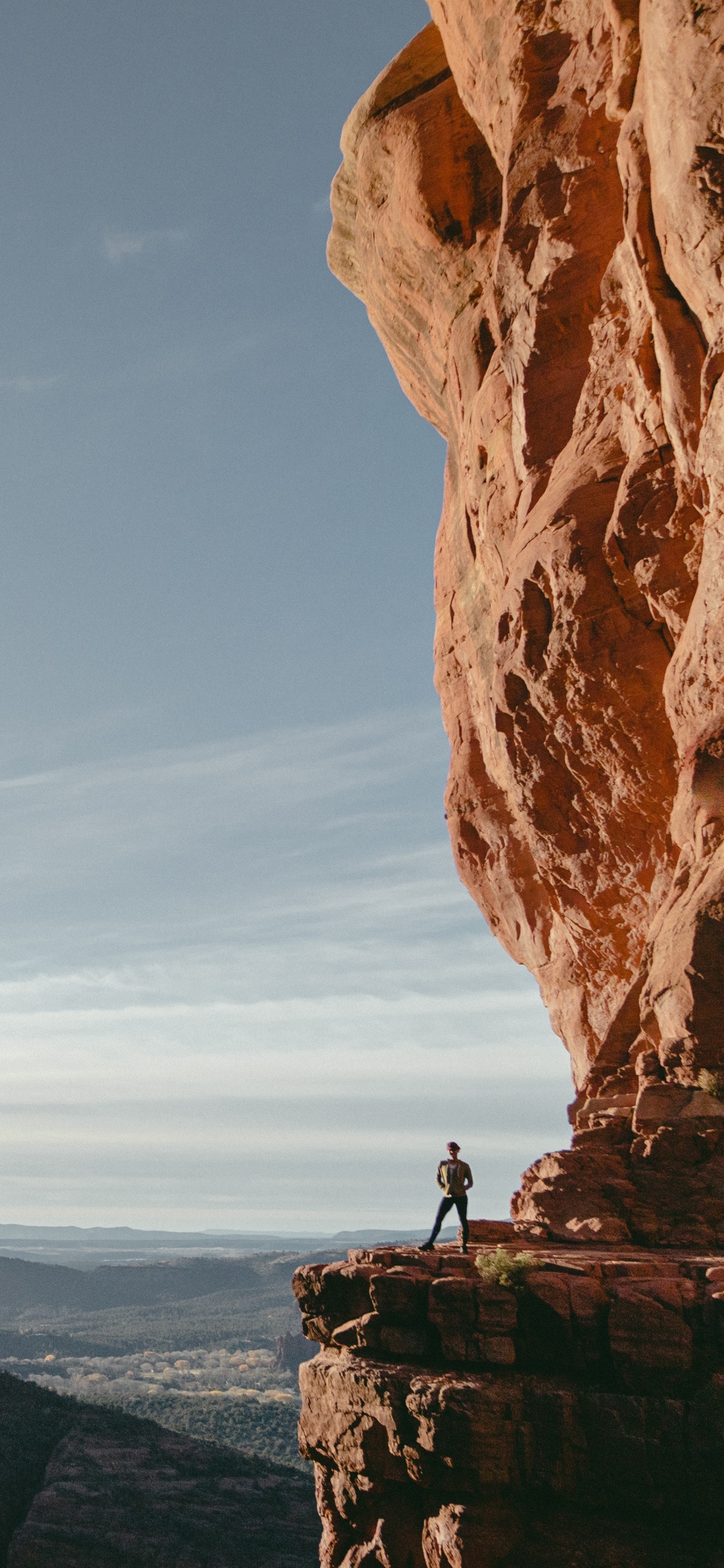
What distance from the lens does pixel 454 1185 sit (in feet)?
46.6

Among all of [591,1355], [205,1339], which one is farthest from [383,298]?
[205,1339]

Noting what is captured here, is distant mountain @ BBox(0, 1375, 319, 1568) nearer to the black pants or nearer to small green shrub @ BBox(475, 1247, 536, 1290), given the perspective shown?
the black pants

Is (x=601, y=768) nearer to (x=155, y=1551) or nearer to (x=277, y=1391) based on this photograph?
(x=155, y=1551)

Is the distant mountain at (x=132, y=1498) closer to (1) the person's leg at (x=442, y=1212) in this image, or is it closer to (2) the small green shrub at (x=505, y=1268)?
(1) the person's leg at (x=442, y=1212)

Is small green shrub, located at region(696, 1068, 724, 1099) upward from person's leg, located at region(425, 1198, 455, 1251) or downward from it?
upward

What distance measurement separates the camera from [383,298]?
95.7 feet

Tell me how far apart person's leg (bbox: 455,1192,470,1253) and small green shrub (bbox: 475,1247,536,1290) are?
1338mm

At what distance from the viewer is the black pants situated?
1398cm

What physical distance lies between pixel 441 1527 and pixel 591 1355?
242 centimetres

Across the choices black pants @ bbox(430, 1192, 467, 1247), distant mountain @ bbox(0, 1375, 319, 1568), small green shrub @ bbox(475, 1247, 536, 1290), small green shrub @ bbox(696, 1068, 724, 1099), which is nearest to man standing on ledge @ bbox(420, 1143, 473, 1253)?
black pants @ bbox(430, 1192, 467, 1247)

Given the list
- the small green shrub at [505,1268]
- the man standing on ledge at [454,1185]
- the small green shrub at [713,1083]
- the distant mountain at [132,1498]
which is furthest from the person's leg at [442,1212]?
the distant mountain at [132,1498]

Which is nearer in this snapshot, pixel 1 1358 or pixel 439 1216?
pixel 439 1216

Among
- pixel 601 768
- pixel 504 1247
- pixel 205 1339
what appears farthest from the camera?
pixel 205 1339

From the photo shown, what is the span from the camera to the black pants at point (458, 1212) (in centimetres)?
1398
